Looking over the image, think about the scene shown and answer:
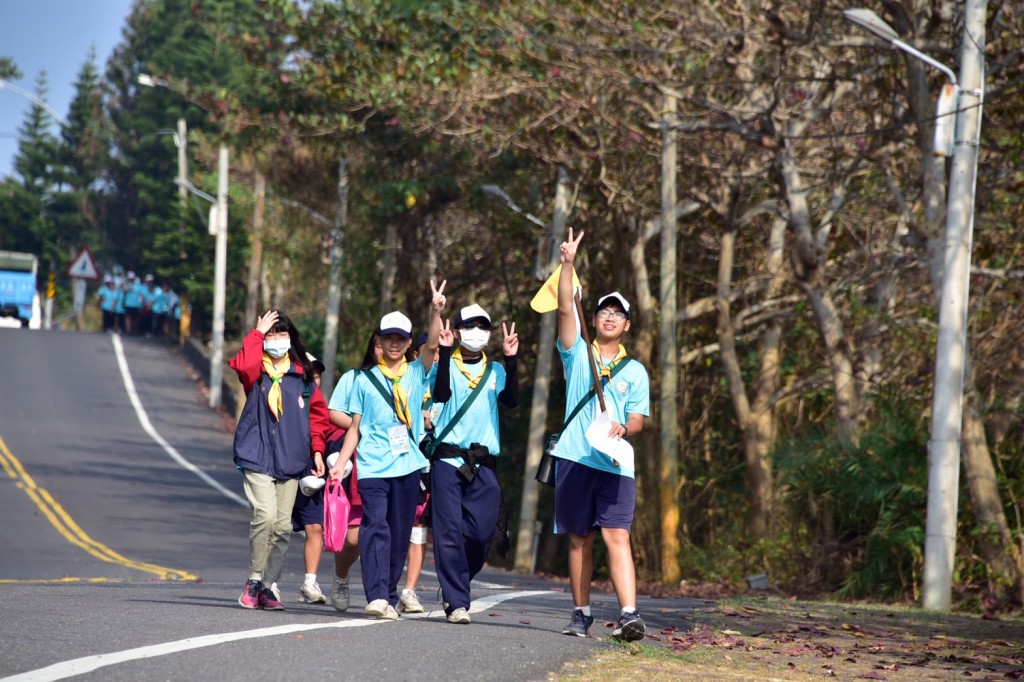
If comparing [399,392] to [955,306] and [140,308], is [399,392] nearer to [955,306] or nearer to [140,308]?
[955,306]

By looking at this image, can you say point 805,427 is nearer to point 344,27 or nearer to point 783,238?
point 783,238

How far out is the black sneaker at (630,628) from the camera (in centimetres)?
909

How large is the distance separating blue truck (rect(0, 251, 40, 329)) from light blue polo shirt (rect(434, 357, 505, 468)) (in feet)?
163

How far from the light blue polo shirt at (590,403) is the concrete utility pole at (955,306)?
23.0ft

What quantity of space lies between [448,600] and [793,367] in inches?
761

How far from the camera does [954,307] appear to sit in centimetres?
1573

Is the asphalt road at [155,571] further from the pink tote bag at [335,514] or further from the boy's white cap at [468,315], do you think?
the boy's white cap at [468,315]

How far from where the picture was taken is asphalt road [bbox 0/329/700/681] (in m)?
7.74

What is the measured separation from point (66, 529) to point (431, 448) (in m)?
14.6

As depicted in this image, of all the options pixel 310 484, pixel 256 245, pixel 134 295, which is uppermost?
pixel 256 245

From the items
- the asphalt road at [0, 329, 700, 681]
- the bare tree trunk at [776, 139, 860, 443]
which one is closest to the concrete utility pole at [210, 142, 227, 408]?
the asphalt road at [0, 329, 700, 681]

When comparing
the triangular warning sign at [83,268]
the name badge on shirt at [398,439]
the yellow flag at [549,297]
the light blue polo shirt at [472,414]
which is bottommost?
the name badge on shirt at [398,439]

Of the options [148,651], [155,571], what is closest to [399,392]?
[148,651]

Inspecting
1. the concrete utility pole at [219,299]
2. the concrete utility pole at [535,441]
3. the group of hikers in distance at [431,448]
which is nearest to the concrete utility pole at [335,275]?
the concrete utility pole at [219,299]
